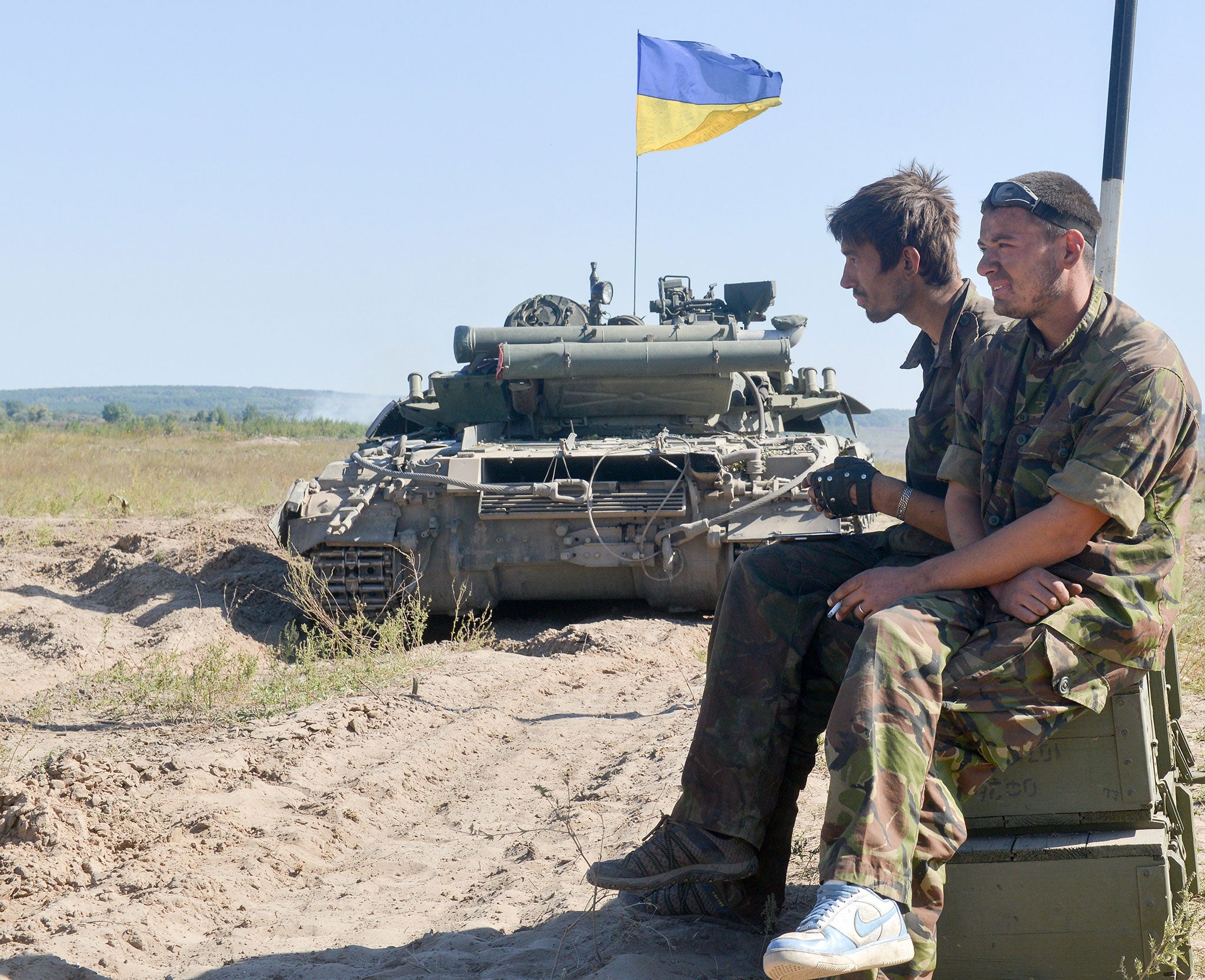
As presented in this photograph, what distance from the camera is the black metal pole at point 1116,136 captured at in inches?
233

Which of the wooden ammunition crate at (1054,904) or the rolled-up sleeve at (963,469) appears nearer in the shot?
the wooden ammunition crate at (1054,904)

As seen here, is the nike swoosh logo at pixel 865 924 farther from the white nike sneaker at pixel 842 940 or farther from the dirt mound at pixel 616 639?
the dirt mound at pixel 616 639

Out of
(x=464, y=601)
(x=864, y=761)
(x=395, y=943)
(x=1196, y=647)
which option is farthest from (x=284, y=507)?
(x=864, y=761)

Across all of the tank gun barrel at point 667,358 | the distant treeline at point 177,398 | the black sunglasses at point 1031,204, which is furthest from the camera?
the distant treeline at point 177,398

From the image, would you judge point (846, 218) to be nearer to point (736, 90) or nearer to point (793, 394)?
point (793, 394)

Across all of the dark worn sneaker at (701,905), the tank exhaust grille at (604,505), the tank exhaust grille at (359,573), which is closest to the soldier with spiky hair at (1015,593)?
the dark worn sneaker at (701,905)

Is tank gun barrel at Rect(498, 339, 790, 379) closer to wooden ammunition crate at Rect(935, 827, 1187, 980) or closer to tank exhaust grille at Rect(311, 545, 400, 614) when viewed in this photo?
tank exhaust grille at Rect(311, 545, 400, 614)

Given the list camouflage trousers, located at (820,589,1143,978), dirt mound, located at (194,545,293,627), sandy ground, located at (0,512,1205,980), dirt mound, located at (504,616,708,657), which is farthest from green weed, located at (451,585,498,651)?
camouflage trousers, located at (820,589,1143,978)

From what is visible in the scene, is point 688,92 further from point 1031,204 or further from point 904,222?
point 1031,204

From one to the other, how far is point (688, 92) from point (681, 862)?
9406mm

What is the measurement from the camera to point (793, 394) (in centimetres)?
1084

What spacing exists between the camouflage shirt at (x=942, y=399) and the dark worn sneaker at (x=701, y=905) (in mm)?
1197

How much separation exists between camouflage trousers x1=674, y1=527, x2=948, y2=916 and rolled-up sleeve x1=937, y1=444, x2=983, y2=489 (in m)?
0.27

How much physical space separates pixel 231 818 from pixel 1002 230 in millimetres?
3031
